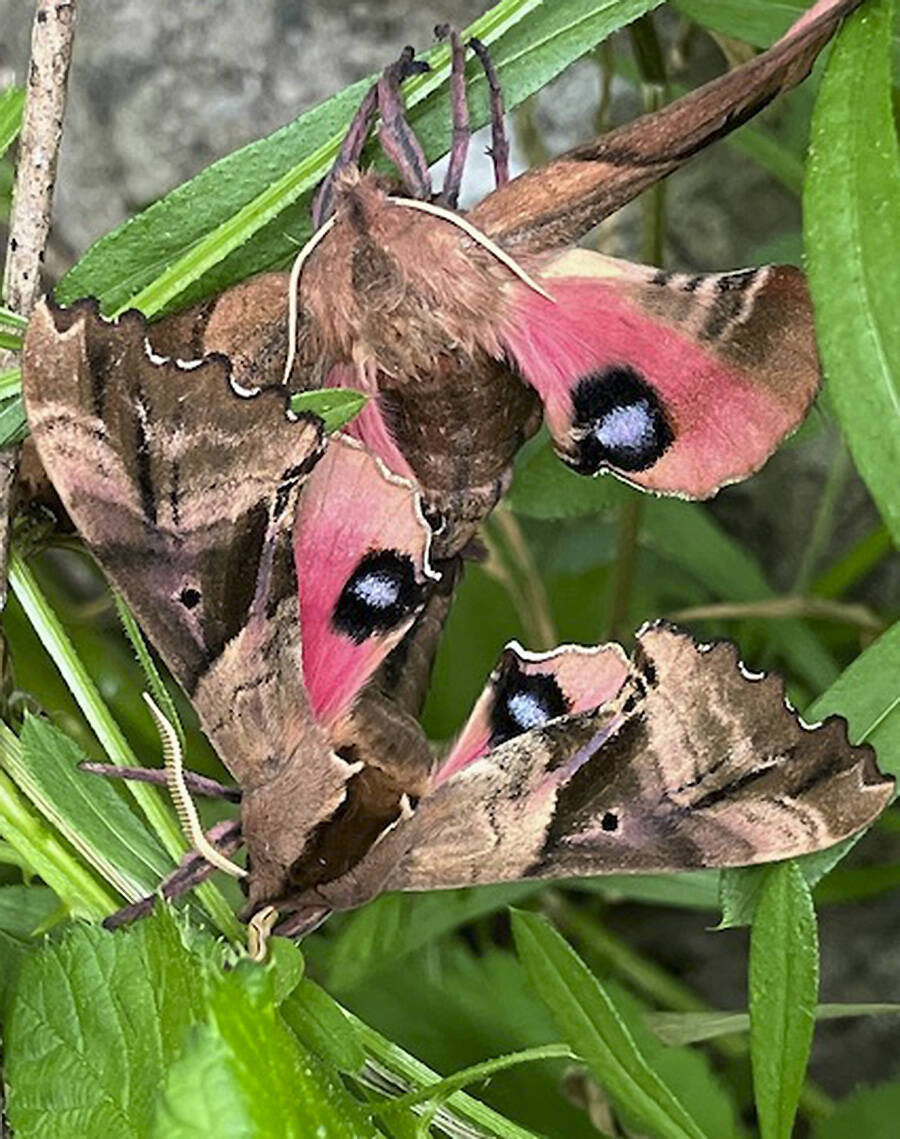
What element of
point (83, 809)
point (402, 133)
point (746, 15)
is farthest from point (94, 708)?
point (746, 15)

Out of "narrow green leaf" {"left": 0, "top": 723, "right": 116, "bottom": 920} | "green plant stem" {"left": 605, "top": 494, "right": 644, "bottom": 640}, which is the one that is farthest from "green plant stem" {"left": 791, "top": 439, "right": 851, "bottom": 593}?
"narrow green leaf" {"left": 0, "top": 723, "right": 116, "bottom": 920}

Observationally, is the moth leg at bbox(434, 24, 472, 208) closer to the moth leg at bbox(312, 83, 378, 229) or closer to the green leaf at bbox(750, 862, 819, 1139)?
the moth leg at bbox(312, 83, 378, 229)

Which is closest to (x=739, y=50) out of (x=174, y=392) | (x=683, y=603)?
(x=174, y=392)

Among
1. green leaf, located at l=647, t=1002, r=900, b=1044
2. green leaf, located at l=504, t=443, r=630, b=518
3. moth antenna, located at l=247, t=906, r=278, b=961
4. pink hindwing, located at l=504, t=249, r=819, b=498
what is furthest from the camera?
green leaf, located at l=504, t=443, r=630, b=518

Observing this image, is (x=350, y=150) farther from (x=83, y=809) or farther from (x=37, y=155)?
(x=83, y=809)

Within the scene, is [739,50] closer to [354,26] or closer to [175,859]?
[354,26]
